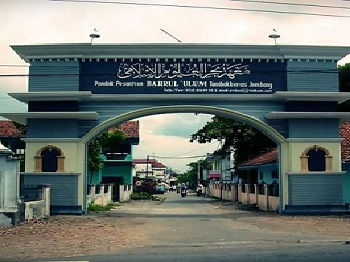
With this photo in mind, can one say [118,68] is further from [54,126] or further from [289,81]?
[289,81]

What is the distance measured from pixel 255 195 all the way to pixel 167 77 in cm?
1153

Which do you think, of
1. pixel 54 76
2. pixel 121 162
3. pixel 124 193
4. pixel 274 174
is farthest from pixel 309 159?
pixel 121 162

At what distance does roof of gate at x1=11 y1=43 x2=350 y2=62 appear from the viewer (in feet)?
72.9

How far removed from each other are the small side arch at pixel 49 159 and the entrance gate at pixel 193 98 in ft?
0.15

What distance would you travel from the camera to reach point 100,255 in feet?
38.9

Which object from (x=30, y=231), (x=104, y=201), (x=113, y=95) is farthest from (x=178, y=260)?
(x=104, y=201)

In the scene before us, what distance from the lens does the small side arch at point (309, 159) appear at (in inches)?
898

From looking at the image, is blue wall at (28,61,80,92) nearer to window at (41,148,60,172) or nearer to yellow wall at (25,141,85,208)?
yellow wall at (25,141,85,208)

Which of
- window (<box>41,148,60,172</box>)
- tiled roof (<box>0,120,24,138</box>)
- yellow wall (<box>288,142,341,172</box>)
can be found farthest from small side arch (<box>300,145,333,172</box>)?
tiled roof (<box>0,120,24,138</box>)

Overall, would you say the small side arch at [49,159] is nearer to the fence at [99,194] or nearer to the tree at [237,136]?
the fence at [99,194]

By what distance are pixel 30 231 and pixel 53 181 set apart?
6.40 m

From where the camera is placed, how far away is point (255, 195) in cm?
3108

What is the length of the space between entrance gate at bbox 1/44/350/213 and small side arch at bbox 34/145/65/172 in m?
0.05

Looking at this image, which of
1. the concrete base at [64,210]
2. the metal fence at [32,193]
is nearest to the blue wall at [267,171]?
the concrete base at [64,210]
